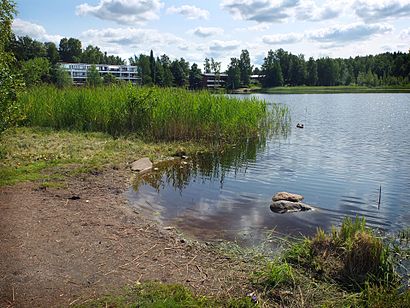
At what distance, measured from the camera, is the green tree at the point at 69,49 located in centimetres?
10644

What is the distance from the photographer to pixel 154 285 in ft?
13.6

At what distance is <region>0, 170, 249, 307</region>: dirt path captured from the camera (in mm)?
4145

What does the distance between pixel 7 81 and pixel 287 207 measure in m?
7.66

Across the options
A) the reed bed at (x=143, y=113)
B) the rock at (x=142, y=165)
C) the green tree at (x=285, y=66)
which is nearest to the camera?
the rock at (x=142, y=165)

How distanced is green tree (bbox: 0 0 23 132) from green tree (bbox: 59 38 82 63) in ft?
338

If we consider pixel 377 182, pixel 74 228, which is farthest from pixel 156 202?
pixel 377 182

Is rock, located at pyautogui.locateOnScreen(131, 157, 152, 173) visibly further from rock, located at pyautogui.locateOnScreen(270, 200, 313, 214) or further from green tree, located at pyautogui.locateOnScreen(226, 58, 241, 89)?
green tree, located at pyautogui.locateOnScreen(226, 58, 241, 89)

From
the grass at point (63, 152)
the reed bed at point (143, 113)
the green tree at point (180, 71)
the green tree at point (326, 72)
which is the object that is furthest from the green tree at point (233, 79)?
the grass at point (63, 152)

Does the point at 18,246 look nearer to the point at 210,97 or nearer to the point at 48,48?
the point at 210,97

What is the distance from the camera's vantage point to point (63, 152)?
12.0 metres

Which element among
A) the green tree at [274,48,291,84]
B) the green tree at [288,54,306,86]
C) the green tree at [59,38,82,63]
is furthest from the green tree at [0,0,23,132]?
the green tree at [59,38,82,63]

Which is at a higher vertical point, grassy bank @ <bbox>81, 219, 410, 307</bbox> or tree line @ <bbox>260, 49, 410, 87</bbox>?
tree line @ <bbox>260, 49, 410, 87</bbox>

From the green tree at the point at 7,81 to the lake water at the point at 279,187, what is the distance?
12.8ft

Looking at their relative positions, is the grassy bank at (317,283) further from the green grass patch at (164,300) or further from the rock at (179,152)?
the rock at (179,152)
